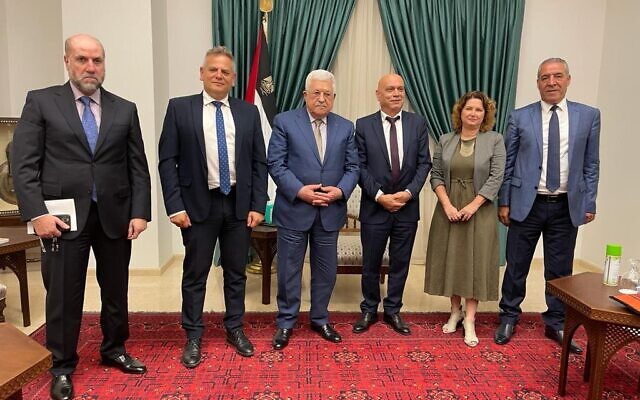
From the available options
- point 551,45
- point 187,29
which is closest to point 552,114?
point 551,45

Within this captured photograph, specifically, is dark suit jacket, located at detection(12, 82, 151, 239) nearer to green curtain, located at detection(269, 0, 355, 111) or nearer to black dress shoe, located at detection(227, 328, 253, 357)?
black dress shoe, located at detection(227, 328, 253, 357)

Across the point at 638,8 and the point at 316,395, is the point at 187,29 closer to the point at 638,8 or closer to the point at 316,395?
the point at 316,395

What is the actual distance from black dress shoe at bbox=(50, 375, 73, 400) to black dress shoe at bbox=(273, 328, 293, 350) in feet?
3.37

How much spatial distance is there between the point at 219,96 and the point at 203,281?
965 millimetres

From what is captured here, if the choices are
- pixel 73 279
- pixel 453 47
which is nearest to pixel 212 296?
pixel 73 279

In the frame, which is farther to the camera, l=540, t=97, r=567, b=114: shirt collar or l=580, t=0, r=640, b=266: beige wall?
l=580, t=0, r=640, b=266: beige wall

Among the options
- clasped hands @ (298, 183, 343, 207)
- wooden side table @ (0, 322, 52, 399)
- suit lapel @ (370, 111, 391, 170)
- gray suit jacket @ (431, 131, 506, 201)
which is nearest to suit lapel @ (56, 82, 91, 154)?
wooden side table @ (0, 322, 52, 399)

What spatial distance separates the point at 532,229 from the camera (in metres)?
2.90

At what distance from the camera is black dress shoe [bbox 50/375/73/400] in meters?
2.22

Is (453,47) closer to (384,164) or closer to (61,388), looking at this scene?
(384,164)

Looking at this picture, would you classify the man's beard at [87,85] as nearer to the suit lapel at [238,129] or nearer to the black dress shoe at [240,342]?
the suit lapel at [238,129]

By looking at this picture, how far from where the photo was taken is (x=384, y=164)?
2.89 metres

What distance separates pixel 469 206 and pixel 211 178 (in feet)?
4.66

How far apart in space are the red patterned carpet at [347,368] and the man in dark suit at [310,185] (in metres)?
0.23
